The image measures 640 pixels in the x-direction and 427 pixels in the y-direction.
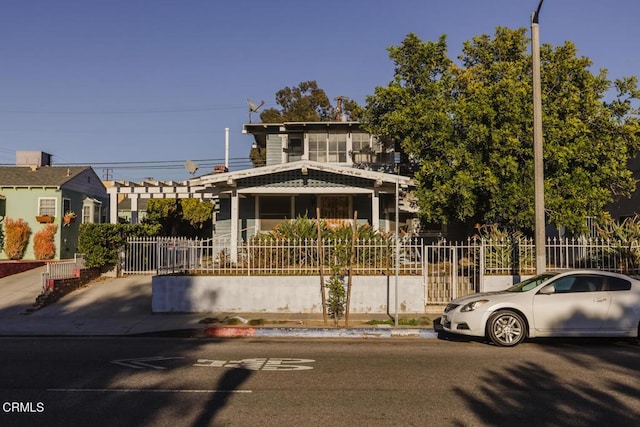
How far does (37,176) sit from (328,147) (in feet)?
46.2

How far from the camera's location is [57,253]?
24453 mm

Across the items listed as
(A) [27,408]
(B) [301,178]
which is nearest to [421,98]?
(B) [301,178]

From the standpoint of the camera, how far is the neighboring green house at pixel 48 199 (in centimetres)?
2450

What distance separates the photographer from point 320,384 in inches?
289

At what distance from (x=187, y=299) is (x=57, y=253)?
13084 mm

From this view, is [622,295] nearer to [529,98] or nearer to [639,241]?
[639,241]

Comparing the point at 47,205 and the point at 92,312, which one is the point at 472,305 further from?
the point at 47,205

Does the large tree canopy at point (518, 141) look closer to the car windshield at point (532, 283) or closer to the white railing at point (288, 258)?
the white railing at point (288, 258)

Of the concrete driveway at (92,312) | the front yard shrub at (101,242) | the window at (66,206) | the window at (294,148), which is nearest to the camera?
the concrete driveway at (92,312)

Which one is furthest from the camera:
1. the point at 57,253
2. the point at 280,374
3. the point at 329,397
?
the point at 57,253

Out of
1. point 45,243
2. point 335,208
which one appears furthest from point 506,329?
point 45,243

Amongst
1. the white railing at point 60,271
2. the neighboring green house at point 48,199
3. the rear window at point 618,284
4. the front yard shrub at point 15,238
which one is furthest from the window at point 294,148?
the rear window at point 618,284

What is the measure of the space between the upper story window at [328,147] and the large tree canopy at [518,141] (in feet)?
13.8

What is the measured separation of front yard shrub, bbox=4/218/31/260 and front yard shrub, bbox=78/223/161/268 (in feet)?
21.9
